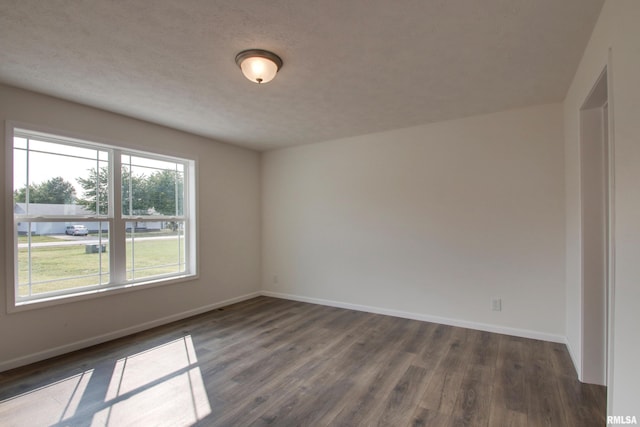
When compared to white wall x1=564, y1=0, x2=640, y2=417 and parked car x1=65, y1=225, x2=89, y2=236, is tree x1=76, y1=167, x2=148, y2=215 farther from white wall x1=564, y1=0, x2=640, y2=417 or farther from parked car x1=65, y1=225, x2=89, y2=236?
white wall x1=564, y1=0, x2=640, y2=417

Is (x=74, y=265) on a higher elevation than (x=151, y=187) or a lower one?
lower

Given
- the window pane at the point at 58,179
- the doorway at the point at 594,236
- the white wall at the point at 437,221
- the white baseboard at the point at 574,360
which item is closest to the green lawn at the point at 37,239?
the window pane at the point at 58,179

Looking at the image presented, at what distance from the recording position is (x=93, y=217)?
3.37 meters

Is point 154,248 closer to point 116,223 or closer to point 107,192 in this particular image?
point 116,223

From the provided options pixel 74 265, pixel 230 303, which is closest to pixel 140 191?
pixel 74 265

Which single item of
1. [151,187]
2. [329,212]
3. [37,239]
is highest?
[151,187]

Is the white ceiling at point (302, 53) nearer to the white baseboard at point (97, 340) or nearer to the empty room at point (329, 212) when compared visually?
the empty room at point (329, 212)

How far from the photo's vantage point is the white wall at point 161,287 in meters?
2.79

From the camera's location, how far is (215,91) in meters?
2.88

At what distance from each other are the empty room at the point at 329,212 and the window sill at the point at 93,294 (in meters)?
0.03

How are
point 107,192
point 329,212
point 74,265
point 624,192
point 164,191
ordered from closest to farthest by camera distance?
point 624,192 < point 74,265 < point 107,192 < point 164,191 < point 329,212

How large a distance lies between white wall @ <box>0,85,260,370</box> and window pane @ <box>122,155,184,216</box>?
9.5 inches

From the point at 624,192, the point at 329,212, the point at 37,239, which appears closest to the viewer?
the point at 624,192

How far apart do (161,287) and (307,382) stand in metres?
2.47
